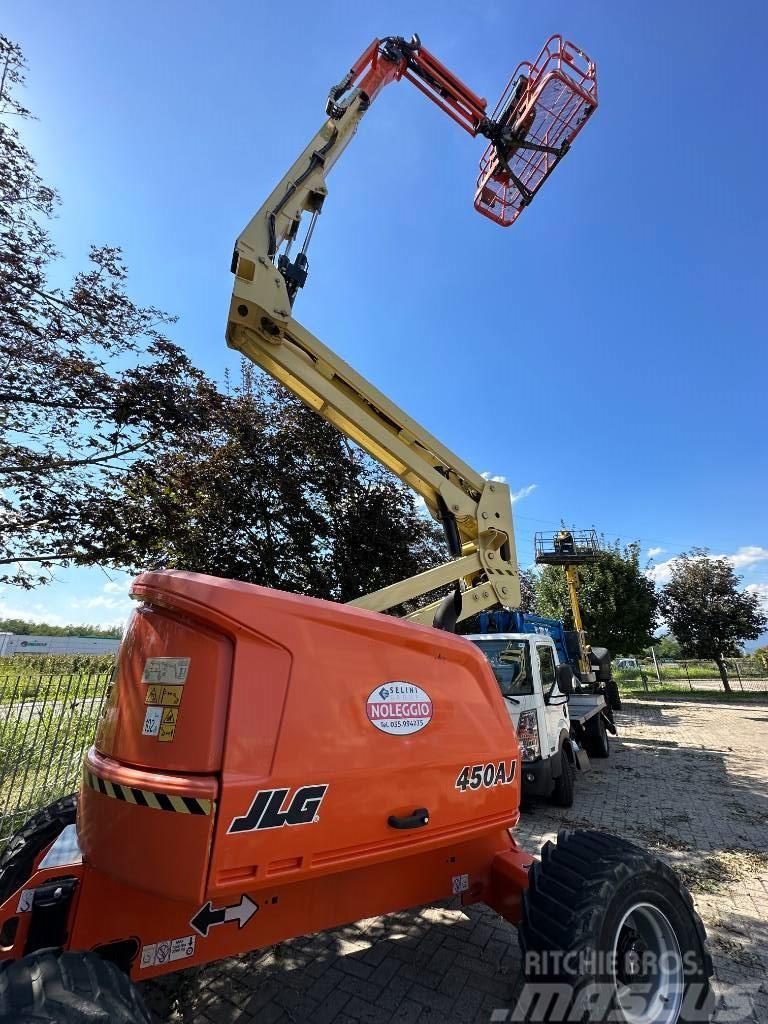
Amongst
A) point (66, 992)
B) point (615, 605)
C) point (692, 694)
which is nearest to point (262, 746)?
point (66, 992)

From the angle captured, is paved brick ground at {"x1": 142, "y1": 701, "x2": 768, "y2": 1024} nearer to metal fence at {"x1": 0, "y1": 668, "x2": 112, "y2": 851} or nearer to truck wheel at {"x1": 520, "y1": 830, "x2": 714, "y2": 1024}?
truck wheel at {"x1": 520, "y1": 830, "x2": 714, "y2": 1024}

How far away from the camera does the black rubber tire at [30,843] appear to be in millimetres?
2719

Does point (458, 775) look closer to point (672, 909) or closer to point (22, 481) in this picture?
point (672, 909)

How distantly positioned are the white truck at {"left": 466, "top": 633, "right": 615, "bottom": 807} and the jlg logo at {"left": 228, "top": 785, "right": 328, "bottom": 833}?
4539 millimetres

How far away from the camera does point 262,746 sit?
75.7 inches

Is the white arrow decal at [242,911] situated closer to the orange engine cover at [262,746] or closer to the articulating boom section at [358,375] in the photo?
the orange engine cover at [262,746]

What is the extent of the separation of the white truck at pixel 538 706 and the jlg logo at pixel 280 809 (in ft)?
14.9

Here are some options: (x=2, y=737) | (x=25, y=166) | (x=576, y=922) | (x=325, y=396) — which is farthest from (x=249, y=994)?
(x=25, y=166)

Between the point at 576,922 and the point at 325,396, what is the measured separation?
370 centimetres

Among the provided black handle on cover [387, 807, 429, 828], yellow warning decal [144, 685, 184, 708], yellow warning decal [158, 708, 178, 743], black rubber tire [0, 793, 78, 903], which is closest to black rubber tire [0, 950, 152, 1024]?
yellow warning decal [158, 708, 178, 743]

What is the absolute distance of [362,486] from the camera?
9586 mm

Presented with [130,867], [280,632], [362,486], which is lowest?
[130,867]

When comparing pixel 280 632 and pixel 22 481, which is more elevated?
pixel 22 481

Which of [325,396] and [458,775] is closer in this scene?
[458,775]
